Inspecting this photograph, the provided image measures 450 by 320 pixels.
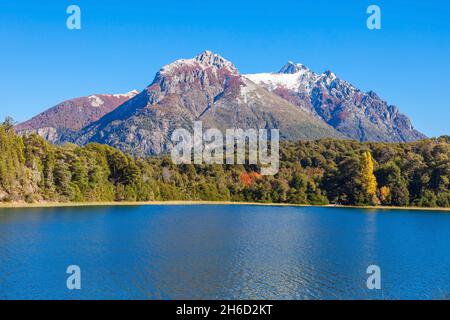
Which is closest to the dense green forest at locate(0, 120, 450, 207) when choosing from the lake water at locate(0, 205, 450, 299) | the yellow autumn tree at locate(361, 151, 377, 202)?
the yellow autumn tree at locate(361, 151, 377, 202)

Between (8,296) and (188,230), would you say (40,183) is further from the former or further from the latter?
(8,296)

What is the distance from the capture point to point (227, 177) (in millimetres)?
189750

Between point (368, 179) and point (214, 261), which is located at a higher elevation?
point (368, 179)

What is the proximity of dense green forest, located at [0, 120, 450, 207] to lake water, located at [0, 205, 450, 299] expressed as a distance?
47709 millimetres

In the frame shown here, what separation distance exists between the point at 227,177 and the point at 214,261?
138971 millimetres

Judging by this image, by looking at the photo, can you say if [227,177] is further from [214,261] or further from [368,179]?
[214,261]

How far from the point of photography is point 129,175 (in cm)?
15662

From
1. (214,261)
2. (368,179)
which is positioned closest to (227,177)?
(368,179)

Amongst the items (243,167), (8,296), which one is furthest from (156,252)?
(243,167)

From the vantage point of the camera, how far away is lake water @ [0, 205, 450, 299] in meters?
38.4

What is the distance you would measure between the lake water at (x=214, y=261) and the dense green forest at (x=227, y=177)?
157 feet

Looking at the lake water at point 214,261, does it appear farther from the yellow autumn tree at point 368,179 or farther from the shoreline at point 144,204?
the yellow autumn tree at point 368,179

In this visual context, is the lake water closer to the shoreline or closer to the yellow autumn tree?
the shoreline

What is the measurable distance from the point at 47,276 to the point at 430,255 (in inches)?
1707
